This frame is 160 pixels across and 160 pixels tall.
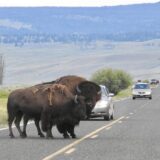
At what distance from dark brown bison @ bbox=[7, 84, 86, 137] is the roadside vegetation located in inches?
3453

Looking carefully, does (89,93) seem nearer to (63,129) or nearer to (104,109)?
(63,129)

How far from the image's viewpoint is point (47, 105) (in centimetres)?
2255

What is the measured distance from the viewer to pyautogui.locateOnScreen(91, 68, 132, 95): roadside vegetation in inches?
4560

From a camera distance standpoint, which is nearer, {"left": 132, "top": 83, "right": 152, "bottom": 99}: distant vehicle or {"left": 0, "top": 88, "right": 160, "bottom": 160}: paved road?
{"left": 0, "top": 88, "right": 160, "bottom": 160}: paved road

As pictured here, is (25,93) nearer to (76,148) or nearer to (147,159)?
(76,148)

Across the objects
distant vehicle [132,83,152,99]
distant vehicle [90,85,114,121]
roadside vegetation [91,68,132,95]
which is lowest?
roadside vegetation [91,68,132,95]

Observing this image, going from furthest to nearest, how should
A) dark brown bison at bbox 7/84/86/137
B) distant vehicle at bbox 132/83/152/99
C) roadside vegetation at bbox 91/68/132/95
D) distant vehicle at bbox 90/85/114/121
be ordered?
roadside vegetation at bbox 91/68/132/95 → distant vehicle at bbox 132/83/152/99 → distant vehicle at bbox 90/85/114/121 → dark brown bison at bbox 7/84/86/137

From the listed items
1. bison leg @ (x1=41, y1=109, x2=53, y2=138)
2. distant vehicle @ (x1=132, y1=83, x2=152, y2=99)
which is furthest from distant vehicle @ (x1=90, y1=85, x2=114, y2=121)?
distant vehicle @ (x1=132, y1=83, x2=152, y2=99)

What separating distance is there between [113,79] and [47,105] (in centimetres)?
9614

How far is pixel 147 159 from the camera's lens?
53.8 ft

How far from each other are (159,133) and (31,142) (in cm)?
593

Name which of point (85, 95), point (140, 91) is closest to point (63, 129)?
point (85, 95)

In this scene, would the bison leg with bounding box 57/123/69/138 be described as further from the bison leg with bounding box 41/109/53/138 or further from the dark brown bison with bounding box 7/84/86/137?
the bison leg with bounding box 41/109/53/138

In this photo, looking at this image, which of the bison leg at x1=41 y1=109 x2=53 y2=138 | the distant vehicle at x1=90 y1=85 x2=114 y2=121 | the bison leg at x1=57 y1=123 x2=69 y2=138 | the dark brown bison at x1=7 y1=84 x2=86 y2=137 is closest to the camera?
the bison leg at x1=41 y1=109 x2=53 y2=138
